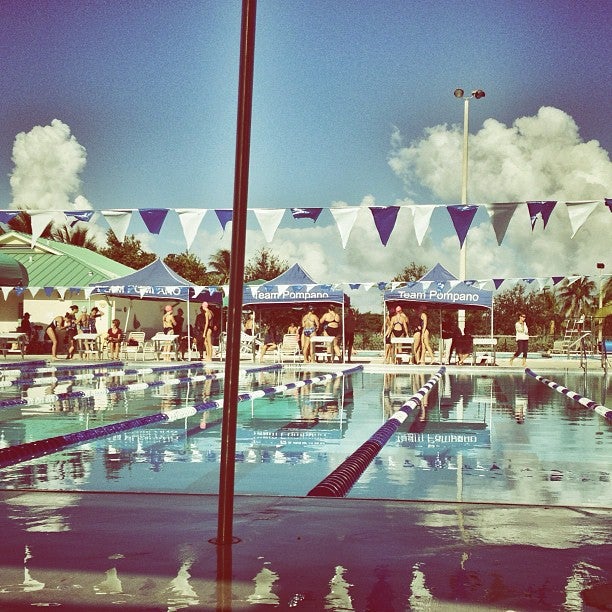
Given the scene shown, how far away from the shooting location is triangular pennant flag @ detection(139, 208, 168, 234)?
54.4 feet

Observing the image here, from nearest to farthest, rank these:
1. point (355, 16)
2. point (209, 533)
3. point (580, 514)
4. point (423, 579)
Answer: point (423, 579) < point (209, 533) < point (580, 514) < point (355, 16)

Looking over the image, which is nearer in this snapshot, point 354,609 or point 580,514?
point 354,609

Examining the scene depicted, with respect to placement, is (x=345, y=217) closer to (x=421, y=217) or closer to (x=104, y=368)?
(x=421, y=217)

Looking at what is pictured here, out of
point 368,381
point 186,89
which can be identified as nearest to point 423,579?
point 368,381

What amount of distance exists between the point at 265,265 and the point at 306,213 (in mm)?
43319

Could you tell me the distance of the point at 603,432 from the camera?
10.1m

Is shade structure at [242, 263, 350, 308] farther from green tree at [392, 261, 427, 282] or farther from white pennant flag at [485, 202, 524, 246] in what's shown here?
green tree at [392, 261, 427, 282]

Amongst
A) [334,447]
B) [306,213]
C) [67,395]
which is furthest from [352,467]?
[306,213]

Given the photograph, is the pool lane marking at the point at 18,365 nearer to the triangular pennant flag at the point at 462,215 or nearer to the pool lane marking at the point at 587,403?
the triangular pennant flag at the point at 462,215

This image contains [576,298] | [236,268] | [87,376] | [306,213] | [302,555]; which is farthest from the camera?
[576,298]

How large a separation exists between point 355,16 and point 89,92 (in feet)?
60.5

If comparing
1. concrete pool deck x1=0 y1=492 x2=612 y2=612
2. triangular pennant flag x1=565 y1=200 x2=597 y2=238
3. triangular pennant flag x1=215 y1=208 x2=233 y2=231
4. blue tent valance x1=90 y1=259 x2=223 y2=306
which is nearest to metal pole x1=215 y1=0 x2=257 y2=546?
concrete pool deck x1=0 y1=492 x2=612 y2=612

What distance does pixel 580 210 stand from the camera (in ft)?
48.2

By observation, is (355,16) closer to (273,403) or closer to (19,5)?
(19,5)
